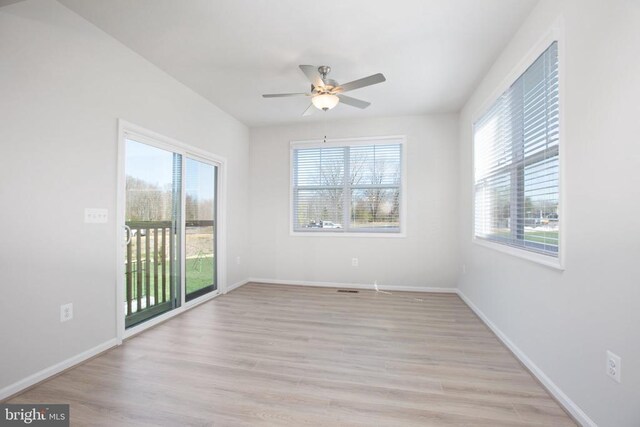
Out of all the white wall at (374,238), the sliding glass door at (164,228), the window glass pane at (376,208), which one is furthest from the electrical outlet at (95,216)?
the window glass pane at (376,208)

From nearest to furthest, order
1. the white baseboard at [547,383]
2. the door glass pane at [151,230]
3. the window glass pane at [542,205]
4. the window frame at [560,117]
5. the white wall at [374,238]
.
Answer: the white baseboard at [547,383], the window frame at [560,117], the window glass pane at [542,205], the door glass pane at [151,230], the white wall at [374,238]

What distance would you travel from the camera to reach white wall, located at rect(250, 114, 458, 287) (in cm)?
436

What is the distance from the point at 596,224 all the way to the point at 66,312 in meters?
3.49

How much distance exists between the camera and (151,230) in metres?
3.08

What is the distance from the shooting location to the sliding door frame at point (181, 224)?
2576 mm

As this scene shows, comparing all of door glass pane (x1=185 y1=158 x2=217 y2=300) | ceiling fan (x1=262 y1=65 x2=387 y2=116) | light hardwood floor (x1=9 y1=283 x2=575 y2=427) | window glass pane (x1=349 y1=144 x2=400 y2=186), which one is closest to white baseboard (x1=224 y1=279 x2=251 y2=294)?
door glass pane (x1=185 y1=158 x2=217 y2=300)

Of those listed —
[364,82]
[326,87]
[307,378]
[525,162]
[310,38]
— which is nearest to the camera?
[307,378]

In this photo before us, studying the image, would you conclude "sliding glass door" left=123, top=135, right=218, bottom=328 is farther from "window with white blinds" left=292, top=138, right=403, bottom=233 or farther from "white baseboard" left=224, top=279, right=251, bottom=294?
"window with white blinds" left=292, top=138, right=403, bottom=233

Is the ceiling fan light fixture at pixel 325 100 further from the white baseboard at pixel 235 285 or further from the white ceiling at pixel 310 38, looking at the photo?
the white baseboard at pixel 235 285

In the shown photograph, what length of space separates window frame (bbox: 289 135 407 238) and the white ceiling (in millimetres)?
998

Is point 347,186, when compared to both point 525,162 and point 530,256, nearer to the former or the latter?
point 525,162

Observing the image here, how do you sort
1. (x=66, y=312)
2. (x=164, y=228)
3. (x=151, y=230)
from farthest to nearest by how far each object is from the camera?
(x=164, y=228) < (x=151, y=230) < (x=66, y=312)

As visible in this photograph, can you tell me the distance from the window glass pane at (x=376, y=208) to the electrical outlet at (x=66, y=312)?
3.55 metres

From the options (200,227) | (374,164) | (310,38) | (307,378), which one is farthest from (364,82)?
(200,227)
